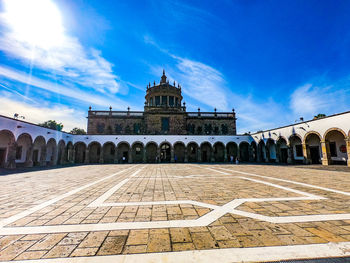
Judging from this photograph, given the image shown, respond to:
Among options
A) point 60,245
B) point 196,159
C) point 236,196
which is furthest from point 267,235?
point 196,159

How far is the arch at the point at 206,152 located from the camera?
28.1 m

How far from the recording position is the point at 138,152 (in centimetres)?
2731

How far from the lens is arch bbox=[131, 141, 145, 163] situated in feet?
88.4

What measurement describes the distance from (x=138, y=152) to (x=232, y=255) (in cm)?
2641

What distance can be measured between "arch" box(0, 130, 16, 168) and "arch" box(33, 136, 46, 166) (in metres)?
3.10

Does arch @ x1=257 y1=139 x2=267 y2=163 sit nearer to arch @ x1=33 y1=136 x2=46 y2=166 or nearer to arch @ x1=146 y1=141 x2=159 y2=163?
arch @ x1=146 y1=141 x2=159 y2=163

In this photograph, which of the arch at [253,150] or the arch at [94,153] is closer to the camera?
the arch at [253,150]

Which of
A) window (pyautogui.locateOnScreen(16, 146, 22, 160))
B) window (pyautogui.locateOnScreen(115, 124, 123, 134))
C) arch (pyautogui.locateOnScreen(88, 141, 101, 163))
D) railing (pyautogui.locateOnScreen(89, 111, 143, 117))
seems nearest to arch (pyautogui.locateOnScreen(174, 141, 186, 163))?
railing (pyautogui.locateOnScreen(89, 111, 143, 117))

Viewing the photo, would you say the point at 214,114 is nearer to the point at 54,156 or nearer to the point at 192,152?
the point at 192,152

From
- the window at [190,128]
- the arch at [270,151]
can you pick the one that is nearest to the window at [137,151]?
the window at [190,128]

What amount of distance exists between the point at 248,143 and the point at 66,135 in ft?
94.7

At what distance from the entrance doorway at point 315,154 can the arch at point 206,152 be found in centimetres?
1353

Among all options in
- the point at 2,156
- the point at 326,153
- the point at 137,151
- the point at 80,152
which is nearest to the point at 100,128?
the point at 80,152

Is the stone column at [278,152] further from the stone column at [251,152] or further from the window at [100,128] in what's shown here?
the window at [100,128]
